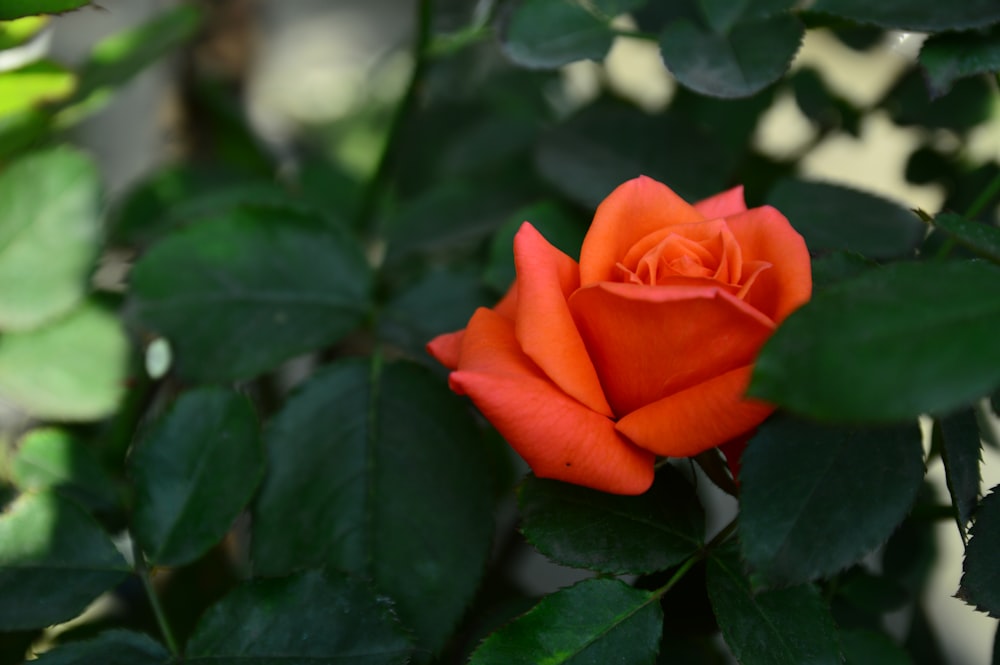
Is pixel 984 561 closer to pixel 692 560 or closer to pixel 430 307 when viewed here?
pixel 692 560

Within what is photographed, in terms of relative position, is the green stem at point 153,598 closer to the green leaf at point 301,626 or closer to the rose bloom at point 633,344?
the green leaf at point 301,626

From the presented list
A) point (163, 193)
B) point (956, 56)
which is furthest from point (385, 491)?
point (163, 193)

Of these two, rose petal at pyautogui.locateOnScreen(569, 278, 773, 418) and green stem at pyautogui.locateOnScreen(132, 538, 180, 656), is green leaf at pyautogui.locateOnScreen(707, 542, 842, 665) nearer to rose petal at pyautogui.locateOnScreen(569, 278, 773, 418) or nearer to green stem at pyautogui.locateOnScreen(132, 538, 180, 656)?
rose petal at pyautogui.locateOnScreen(569, 278, 773, 418)

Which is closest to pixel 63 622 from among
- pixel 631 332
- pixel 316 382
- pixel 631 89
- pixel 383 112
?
pixel 316 382

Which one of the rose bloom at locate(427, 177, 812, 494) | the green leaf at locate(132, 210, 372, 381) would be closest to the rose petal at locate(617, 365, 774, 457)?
the rose bloom at locate(427, 177, 812, 494)

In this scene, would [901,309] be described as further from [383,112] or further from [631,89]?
[383,112]

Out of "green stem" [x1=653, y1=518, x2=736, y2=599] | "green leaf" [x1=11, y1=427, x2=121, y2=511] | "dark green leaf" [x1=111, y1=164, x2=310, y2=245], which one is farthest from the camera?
"dark green leaf" [x1=111, y1=164, x2=310, y2=245]
